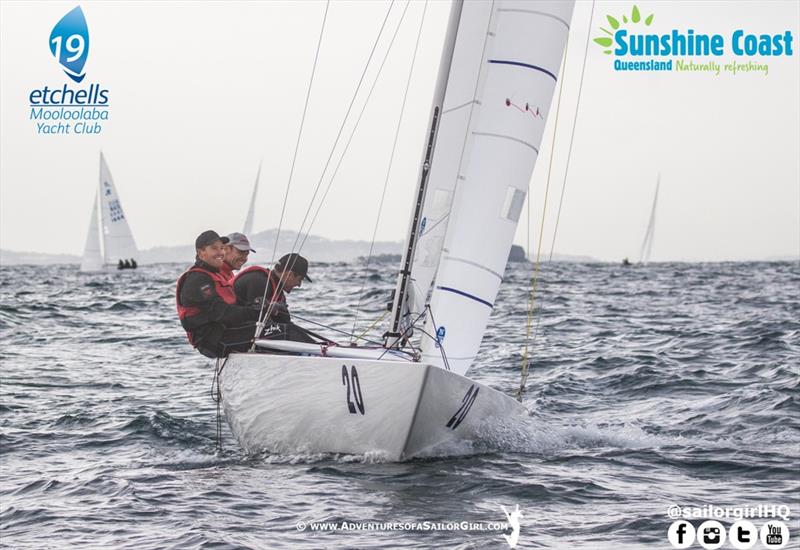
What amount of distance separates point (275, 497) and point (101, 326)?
520 inches

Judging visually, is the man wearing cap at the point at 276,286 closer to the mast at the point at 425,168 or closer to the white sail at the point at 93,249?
the mast at the point at 425,168

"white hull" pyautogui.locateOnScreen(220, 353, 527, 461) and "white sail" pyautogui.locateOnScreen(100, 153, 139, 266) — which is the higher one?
"white sail" pyautogui.locateOnScreen(100, 153, 139, 266)

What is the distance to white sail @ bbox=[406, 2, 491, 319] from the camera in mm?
7551

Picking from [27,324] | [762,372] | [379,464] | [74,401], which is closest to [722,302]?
[762,372]

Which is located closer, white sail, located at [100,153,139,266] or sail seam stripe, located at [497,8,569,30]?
sail seam stripe, located at [497,8,569,30]

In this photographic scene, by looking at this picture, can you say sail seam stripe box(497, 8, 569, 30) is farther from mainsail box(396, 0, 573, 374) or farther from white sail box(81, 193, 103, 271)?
white sail box(81, 193, 103, 271)

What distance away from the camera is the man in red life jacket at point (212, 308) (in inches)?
293

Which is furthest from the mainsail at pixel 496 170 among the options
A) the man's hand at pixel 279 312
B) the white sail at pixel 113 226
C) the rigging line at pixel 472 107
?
the white sail at pixel 113 226

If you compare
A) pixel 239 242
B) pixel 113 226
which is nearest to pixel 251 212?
pixel 113 226

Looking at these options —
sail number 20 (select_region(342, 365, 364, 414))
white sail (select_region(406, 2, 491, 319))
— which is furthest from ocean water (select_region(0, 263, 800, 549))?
white sail (select_region(406, 2, 491, 319))

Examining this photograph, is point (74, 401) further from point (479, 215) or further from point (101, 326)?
point (101, 326)

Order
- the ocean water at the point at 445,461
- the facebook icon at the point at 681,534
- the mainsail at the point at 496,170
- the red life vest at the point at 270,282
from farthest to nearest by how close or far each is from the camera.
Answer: the red life vest at the point at 270,282 < the mainsail at the point at 496,170 < the ocean water at the point at 445,461 < the facebook icon at the point at 681,534

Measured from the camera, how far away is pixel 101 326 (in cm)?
1823

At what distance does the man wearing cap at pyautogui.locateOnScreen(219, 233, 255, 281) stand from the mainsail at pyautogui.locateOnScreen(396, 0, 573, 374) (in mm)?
1642
